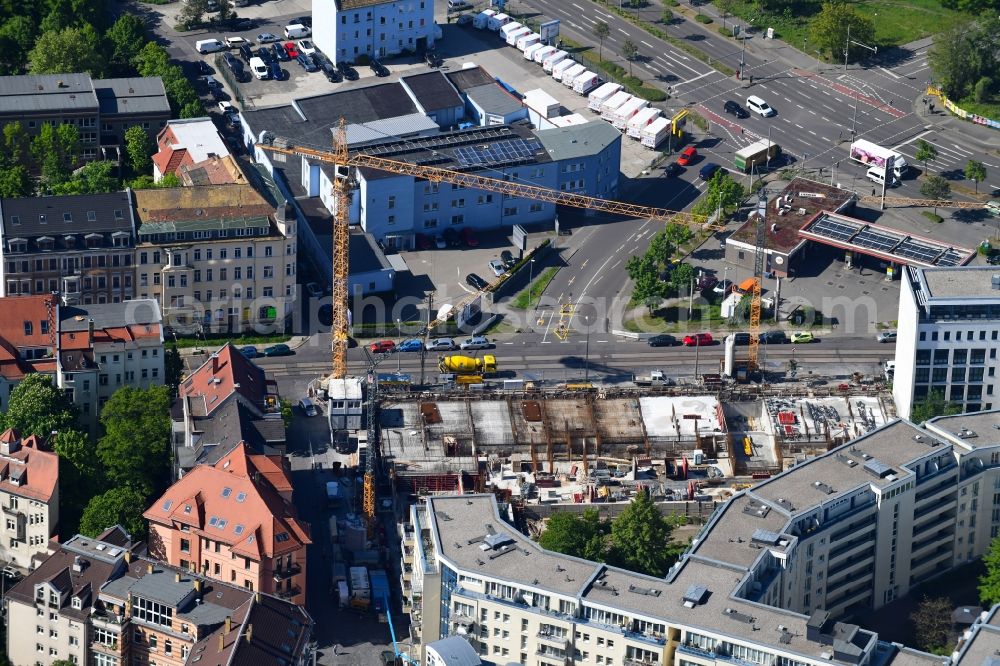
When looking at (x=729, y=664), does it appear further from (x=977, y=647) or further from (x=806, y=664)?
(x=977, y=647)

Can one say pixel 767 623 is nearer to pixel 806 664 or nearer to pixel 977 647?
pixel 806 664

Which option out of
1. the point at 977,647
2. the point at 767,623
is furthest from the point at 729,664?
the point at 977,647

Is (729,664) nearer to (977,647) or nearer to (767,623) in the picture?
(767,623)

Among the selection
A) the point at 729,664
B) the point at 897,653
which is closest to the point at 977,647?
the point at 897,653
